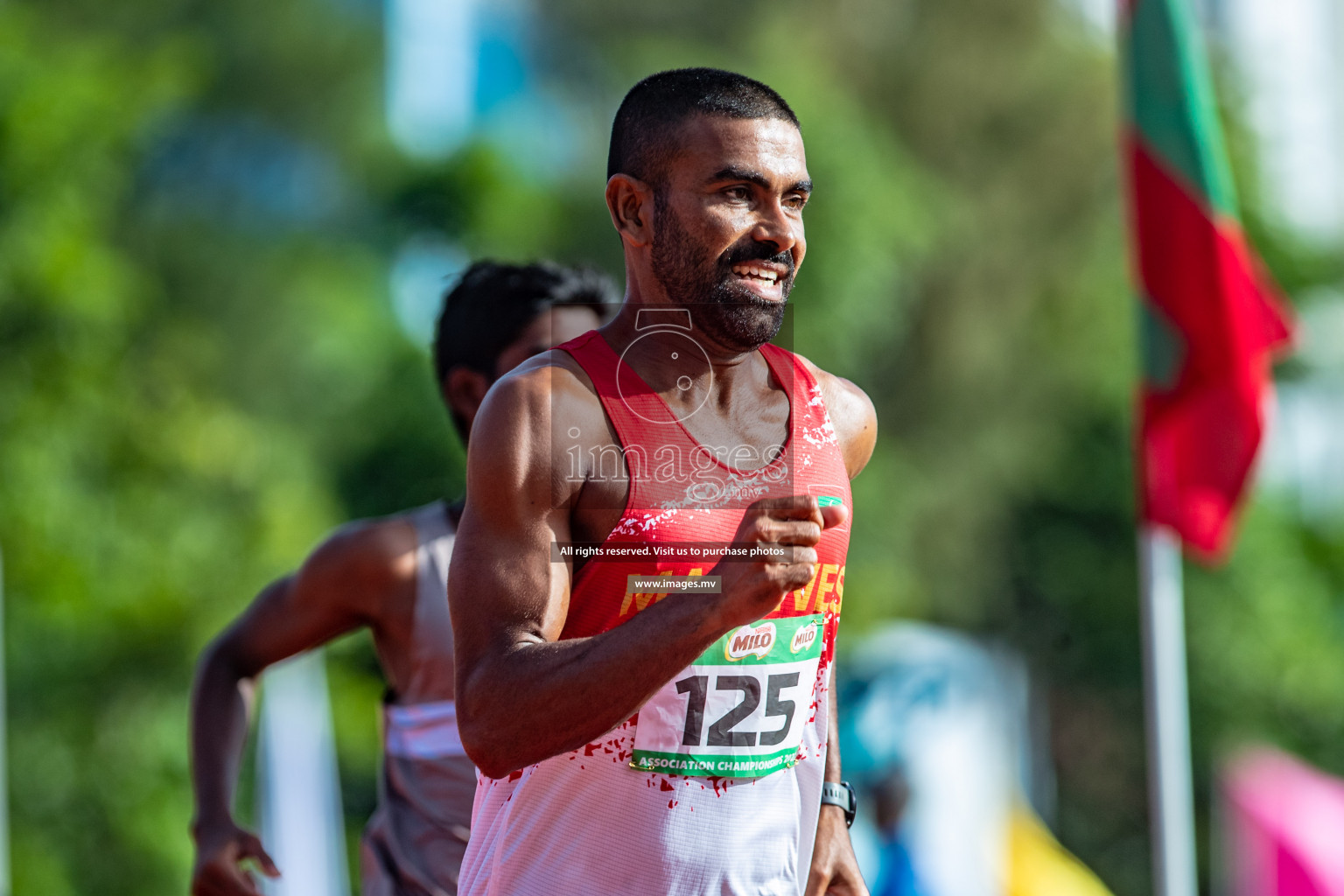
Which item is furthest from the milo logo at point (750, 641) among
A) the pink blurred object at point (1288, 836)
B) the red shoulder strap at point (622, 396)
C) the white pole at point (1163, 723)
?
the pink blurred object at point (1288, 836)

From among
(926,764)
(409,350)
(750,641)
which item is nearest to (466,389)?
(750,641)

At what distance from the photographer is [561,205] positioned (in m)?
20.8

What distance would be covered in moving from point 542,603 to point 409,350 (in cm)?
1701

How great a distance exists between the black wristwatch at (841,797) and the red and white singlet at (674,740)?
0.25 meters

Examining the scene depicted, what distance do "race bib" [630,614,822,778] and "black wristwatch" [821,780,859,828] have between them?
0.32m

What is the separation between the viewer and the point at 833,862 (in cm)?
227

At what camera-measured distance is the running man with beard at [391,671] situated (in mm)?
3035

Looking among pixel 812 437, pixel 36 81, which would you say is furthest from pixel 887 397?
pixel 812 437

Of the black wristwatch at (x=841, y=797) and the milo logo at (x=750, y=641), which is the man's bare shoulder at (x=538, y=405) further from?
the black wristwatch at (x=841, y=797)

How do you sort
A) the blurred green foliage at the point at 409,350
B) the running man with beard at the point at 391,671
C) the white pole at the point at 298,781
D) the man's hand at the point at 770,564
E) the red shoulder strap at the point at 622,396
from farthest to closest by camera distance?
the blurred green foliage at the point at 409,350
the white pole at the point at 298,781
the running man with beard at the point at 391,671
the red shoulder strap at the point at 622,396
the man's hand at the point at 770,564

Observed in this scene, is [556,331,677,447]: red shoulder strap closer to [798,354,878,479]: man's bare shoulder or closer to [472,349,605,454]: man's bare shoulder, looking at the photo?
[472,349,605,454]: man's bare shoulder

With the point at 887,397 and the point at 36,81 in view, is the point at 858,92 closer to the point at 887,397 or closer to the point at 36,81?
the point at 887,397

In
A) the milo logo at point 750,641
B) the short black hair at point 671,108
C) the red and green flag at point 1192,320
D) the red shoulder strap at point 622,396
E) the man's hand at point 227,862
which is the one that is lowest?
the man's hand at point 227,862

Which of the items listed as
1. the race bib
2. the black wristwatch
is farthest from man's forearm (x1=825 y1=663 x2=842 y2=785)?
the race bib
